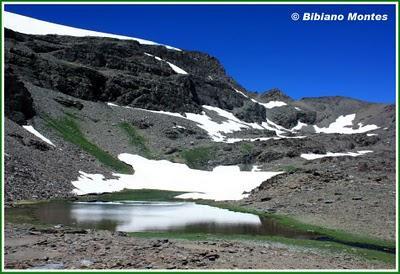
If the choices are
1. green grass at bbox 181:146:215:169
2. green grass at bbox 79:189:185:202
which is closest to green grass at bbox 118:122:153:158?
green grass at bbox 181:146:215:169

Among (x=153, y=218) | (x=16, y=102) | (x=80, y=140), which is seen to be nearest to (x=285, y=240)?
(x=153, y=218)

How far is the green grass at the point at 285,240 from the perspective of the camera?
3241 centimetres

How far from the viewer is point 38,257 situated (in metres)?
25.5

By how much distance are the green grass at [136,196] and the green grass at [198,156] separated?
33.6 meters

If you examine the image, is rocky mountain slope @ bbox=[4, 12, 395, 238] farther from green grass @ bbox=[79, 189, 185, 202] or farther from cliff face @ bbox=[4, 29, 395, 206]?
green grass @ bbox=[79, 189, 185, 202]

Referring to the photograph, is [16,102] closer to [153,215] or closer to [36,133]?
[36,133]

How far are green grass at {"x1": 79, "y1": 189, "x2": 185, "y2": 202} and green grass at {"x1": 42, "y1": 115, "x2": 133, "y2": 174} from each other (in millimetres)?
17220

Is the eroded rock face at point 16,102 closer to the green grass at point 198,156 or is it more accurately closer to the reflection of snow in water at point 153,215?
the green grass at point 198,156

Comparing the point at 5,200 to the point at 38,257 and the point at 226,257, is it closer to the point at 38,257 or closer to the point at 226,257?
the point at 38,257

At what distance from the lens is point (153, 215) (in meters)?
49.2

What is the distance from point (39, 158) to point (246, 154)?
2522 inches

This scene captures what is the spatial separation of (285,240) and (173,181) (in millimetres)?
53806

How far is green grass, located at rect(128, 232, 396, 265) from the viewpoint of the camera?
32406 mm

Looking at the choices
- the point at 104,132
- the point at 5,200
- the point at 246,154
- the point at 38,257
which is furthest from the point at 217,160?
the point at 38,257
